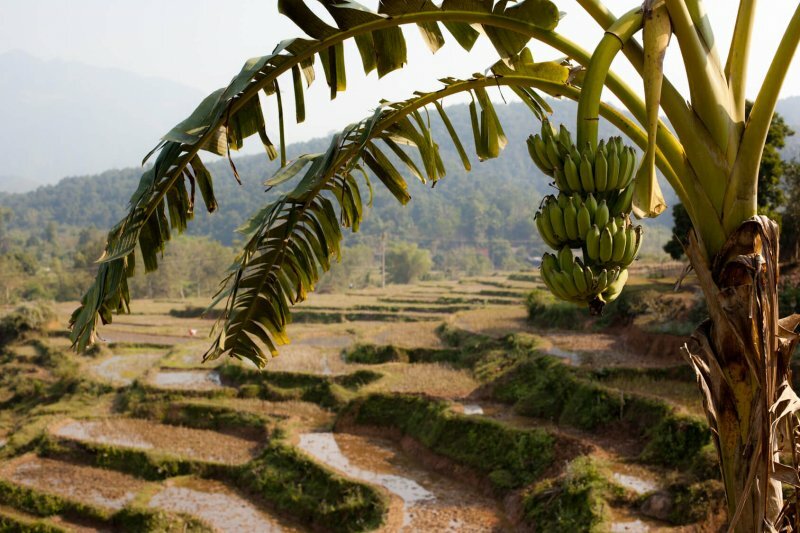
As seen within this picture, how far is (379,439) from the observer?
14.5 m

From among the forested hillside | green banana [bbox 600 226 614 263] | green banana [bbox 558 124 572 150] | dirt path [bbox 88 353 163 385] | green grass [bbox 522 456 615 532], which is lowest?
dirt path [bbox 88 353 163 385]

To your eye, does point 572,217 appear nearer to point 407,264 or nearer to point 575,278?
point 575,278

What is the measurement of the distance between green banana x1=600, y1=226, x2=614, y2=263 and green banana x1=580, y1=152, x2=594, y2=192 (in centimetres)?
12

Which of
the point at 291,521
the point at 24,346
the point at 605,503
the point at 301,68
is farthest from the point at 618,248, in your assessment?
the point at 24,346

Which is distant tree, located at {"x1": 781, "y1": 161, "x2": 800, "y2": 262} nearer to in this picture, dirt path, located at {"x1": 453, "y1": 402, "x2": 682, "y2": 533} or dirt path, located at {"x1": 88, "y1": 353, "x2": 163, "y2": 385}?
dirt path, located at {"x1": 453, "y1": 402, "x2": 682, "y2": 533}

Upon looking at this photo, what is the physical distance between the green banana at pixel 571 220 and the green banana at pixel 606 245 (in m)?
0.07

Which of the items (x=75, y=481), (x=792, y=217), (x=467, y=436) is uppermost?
(x=792, y=217)

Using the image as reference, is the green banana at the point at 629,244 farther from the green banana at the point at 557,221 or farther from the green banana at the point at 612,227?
the green banana at the point at 557,221

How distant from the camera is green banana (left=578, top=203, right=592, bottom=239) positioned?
184cm

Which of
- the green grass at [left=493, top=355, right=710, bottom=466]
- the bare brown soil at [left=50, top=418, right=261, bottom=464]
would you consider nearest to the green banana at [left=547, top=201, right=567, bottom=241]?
the green grass at [left=493, top=355, right=710, bottom=466]

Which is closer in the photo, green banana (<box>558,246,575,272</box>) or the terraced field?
green banana (<box>558,246,575,272</box>)

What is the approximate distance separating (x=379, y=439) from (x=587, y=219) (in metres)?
13.2

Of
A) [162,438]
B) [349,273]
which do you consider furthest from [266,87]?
[349,273]

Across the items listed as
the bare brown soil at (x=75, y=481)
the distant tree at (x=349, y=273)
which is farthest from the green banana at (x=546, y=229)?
the distant tree at (x=349, y=273)
